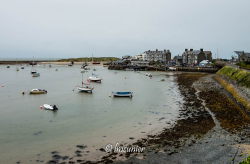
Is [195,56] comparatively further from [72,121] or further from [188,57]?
[72,121]

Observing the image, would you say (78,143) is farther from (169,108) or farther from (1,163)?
(169,108)

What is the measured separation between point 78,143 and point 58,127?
4.95m

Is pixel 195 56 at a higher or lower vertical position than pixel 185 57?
higher

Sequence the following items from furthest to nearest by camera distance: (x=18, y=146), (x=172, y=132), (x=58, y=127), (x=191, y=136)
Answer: (x=58, y=127) < (x=172, y=132) < (x=191, y=136) < (x=18, y=146)

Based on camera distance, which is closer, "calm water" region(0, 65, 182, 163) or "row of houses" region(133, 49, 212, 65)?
"calm water" region(0, 65, 182, 163)

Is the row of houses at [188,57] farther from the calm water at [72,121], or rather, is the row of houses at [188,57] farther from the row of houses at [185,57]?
the calm water at [72,121]

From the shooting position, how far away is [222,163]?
14.5 m

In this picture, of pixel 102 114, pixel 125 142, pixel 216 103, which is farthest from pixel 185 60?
pixel 125 142

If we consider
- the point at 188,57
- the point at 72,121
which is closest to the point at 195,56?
the point at 188,57
